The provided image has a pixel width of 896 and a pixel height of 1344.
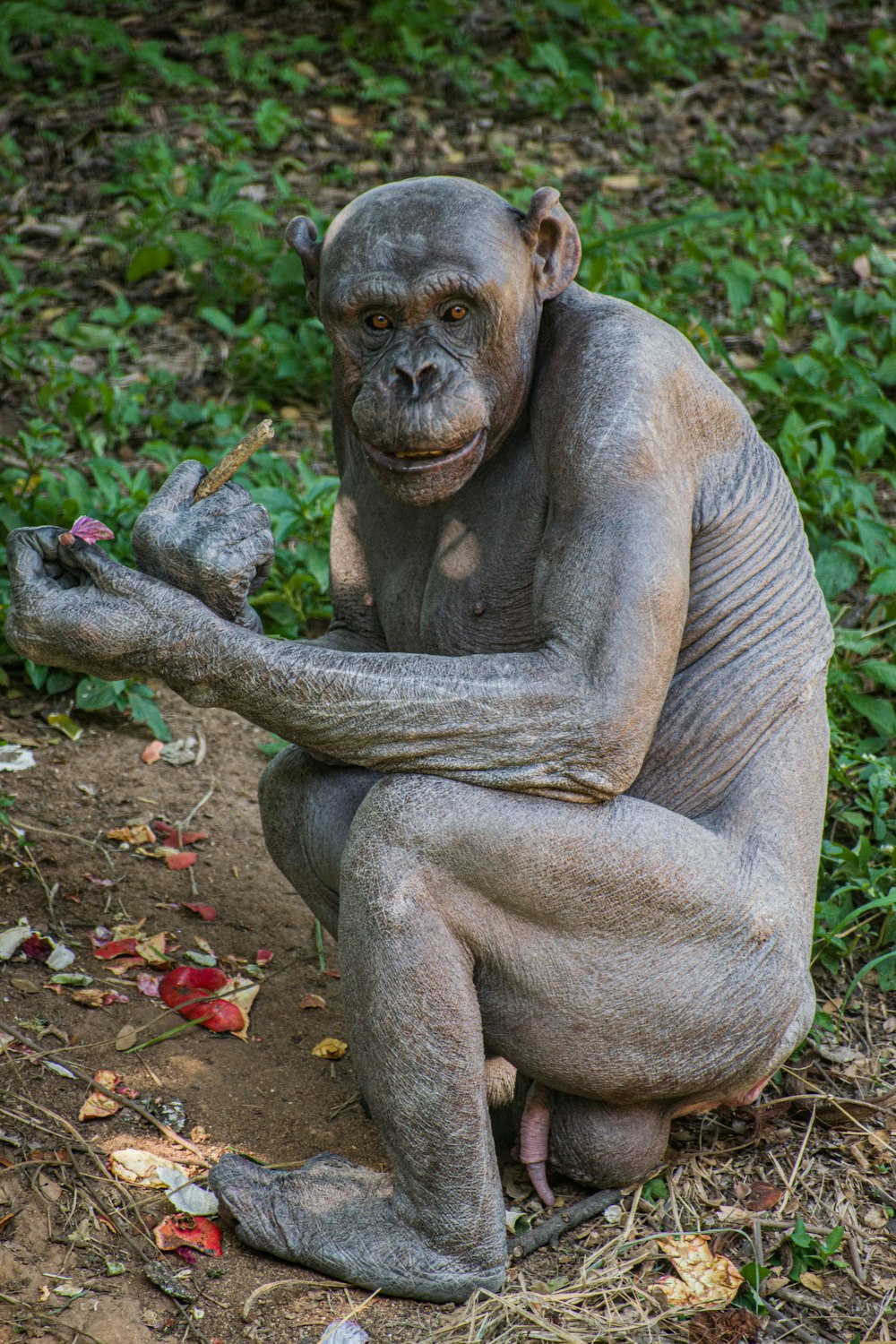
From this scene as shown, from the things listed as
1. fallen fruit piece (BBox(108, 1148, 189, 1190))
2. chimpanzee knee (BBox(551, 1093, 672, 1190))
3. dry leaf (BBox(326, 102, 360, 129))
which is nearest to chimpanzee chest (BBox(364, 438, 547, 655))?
chimpanzee knee (BBox(551, 1093, 672, 1190))

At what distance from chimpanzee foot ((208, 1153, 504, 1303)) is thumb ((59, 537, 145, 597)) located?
3.77 feet

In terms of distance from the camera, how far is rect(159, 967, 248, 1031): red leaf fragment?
3.62 meters

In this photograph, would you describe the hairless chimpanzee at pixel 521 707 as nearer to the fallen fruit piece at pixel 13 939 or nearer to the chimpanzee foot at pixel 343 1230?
the chimpanzee foot at pixel 343 1230

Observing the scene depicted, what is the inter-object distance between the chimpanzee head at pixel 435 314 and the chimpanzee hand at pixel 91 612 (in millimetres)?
502

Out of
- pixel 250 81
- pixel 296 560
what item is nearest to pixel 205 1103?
pixel 296 560

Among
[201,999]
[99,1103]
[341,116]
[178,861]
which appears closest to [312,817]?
[201,999]

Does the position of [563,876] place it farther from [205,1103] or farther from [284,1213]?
[205,1103]

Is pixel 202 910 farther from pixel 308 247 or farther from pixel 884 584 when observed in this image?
pixel 884 584

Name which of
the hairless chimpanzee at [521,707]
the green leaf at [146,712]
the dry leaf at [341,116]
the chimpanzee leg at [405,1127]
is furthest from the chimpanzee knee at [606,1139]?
the dry leaf at [341,116]

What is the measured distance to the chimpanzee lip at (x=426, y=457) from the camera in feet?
9.44

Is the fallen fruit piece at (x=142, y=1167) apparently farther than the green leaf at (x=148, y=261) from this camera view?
No

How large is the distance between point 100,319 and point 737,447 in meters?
4.35

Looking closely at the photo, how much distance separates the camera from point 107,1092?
3264mm

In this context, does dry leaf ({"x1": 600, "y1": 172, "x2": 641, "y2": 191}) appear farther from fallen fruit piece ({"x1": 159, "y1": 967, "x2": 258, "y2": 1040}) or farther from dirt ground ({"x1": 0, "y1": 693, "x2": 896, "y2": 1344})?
fallen fruit piece ({"x1": 159, "y1": 967, "x2": 258, "y2": 1040})
